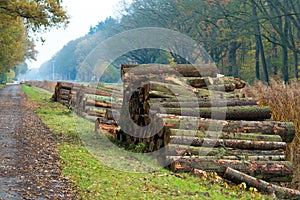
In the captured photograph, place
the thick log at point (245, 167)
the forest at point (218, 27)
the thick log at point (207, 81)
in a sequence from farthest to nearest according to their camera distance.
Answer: the forest at point (218, 27)
the thick log at point (207, 81)
the thick log at point (245, 167)

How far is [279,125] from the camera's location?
9914mm

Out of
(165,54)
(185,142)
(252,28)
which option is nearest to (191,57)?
(165,54)

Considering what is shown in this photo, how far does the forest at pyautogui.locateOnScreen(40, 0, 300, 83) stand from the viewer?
3672 centimetres

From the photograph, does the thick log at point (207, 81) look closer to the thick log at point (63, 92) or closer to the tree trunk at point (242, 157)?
the tree trunk at point (242, 157)

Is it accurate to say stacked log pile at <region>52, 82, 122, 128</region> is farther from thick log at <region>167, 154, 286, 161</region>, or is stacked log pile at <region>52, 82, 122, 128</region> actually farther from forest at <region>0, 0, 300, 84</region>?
thick log at <region>167, 154, 286, 161</region>

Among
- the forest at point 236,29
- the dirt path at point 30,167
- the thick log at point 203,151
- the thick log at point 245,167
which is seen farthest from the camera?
the forest at point 236,29

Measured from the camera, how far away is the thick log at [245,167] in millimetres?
8398

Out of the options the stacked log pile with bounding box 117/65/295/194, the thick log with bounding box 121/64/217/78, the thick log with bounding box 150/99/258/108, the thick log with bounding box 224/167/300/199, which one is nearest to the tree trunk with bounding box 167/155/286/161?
the stacked log pile with bounding box 117/65/295/194

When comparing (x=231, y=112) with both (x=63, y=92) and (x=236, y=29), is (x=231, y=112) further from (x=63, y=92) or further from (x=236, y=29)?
(x=236, y=29)

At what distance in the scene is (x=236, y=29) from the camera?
131ft

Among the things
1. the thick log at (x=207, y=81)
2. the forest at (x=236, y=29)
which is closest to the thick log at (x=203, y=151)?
the thick log at (x=207, y=81)

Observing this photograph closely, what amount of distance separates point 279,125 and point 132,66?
4549mm

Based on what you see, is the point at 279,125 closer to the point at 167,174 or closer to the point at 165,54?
the point at 167,174

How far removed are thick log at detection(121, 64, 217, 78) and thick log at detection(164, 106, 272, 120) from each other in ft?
7.82
